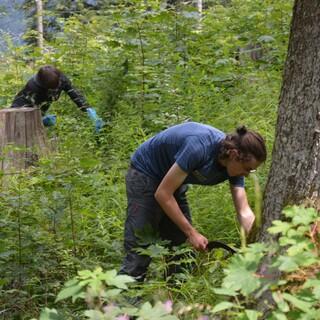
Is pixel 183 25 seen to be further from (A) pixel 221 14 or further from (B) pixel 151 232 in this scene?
(B) pixel 151 232

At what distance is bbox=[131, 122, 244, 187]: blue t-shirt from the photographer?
123 inches

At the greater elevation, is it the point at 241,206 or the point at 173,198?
the point at 173,198

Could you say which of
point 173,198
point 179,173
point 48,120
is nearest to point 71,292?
point 179,173

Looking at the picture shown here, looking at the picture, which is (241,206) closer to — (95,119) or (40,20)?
(95,119)

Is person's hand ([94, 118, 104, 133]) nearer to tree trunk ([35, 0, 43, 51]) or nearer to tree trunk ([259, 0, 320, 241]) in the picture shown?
tree trunk ([35, 0, 43, 51])

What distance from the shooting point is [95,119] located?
21.2 feet

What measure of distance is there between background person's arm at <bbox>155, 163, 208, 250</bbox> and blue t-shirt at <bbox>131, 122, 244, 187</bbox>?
5 cm

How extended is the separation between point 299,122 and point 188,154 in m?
0.74

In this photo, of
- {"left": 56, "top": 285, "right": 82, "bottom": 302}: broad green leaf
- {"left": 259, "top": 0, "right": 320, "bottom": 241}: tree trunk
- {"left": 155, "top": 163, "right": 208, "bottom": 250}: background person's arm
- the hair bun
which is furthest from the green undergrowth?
{"left": 56, "top": 285, "right": 82, "bottom": 302}: broad green leaf

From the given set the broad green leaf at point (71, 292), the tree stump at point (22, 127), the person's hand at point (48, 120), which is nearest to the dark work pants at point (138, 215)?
the broad green leaf at point (71, 292)

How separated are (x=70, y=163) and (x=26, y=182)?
90 cm

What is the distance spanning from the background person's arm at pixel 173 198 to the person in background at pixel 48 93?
3185 mm

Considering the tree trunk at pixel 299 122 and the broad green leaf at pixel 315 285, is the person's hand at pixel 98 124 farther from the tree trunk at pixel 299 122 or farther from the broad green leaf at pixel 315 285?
the broad green leaf at pixel 315 285

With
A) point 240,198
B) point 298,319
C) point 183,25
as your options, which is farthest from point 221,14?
point 298,319
